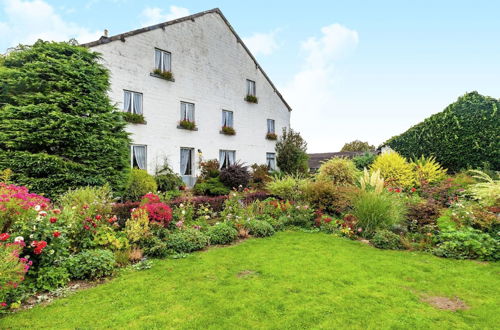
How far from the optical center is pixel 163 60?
48.3ft

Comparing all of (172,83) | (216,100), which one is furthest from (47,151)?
(216,100)

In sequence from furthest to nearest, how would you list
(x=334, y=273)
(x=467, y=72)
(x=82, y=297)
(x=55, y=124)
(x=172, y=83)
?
(x=172, y=83) < (x=467, y=72) < (x=55, y=124) < (x=334, y=273) < (x=82, y=297)

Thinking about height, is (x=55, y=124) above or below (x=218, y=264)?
above

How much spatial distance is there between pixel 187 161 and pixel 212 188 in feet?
10.3

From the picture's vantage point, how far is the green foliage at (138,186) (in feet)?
35.6

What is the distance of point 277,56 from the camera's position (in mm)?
10641

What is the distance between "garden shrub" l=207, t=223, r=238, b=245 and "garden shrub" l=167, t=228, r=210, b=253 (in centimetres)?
20

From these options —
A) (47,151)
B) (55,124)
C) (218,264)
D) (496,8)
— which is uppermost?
(496,8)

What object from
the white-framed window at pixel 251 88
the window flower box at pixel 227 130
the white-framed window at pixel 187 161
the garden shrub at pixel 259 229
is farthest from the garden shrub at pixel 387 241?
the white-framed window at pixel 251 88

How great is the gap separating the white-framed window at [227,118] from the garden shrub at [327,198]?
924cm

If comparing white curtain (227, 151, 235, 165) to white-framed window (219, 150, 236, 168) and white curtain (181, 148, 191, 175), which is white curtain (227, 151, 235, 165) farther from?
white curtain (181, 148, 191, 175)

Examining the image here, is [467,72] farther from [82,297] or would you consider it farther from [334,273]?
[82,297]

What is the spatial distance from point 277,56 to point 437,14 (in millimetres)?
5154

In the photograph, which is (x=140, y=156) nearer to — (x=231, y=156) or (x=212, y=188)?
(x=212, y=188)
